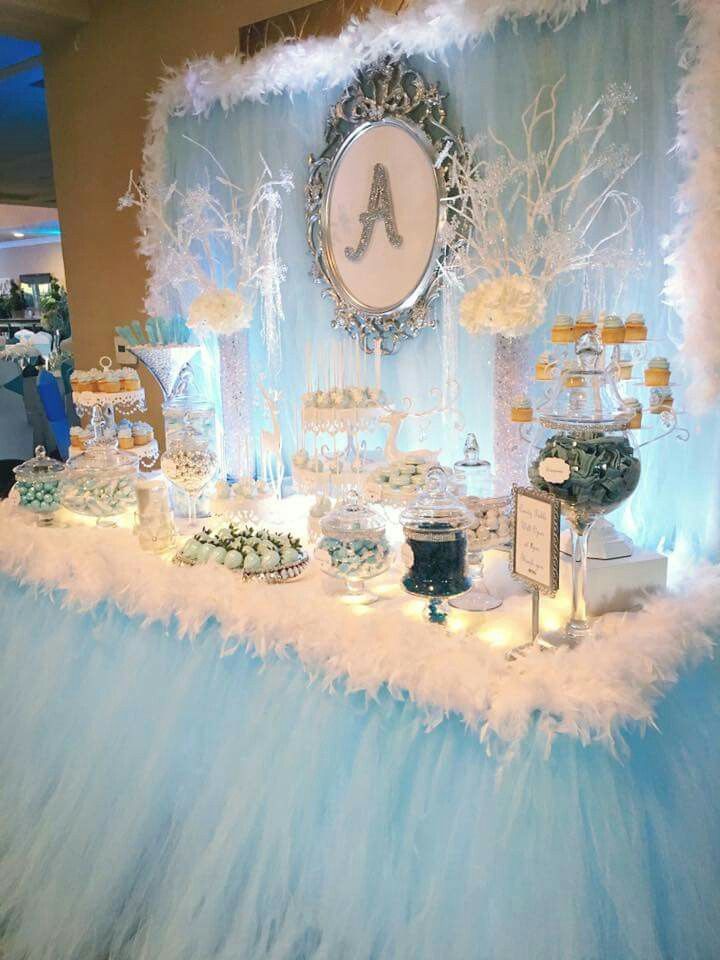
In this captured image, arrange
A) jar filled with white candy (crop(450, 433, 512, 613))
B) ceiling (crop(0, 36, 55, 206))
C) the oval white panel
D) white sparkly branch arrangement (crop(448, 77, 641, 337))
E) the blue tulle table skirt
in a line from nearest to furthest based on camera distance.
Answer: the blue tulle table skirt
jar filled with white candy (crop(450, 433, 512, 613))
white sparkly branch arrangement (crop(448, 77, 641, 337))
the oval white panel
ceiling (crop(0, 36, 55, 206))

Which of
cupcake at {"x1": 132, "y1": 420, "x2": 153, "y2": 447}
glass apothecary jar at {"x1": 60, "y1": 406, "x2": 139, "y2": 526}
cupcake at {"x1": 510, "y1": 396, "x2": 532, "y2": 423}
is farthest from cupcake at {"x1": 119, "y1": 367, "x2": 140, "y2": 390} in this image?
cupcake at {"x1": 510, "y1": 396, "x2": 532, "y2": 423}

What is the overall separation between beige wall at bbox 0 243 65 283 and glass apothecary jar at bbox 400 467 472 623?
413 inches

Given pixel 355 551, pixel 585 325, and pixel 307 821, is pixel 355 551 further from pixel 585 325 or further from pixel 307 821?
pixel 585 325

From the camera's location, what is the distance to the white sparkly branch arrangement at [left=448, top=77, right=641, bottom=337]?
2.13 metres

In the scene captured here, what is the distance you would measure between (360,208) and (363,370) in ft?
1.78

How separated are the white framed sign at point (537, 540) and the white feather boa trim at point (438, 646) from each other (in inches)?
5.5

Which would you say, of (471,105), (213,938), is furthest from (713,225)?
(213,938)

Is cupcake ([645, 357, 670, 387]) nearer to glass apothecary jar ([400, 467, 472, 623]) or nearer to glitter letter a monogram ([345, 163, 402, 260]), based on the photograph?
glass apothecary jar ([400, 467, 472, 623])

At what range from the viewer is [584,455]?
157 cm

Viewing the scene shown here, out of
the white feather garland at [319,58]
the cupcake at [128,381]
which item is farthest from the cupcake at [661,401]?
the cupcake at [128,381]

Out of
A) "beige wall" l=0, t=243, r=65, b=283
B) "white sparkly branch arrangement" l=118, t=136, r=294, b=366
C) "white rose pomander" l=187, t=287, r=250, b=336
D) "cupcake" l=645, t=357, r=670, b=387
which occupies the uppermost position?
"beige wall" l=0, t=243, r=65, b=283

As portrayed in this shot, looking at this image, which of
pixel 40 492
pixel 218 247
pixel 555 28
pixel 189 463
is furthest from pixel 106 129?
pixel 555 28

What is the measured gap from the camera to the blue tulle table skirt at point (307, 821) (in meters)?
1.34

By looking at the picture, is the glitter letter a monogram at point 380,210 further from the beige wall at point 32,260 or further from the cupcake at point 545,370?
the beige wall at point 32,260
